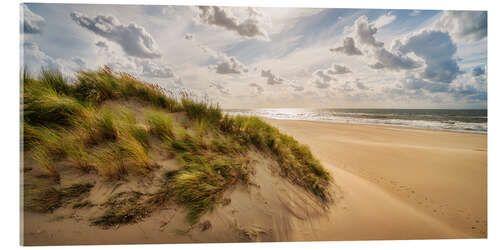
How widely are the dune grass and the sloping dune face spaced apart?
0.04 ft

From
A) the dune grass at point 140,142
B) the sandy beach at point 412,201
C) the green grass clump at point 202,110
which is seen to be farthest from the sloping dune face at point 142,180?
the sandy beach at point 412,201

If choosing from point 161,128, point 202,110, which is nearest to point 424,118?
point 202,110

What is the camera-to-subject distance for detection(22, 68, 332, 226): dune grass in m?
1.61

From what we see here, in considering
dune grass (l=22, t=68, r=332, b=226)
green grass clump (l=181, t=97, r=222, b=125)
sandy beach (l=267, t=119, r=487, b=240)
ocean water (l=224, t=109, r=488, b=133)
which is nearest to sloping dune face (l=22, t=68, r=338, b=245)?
dune grass (l=22, t=68, r=332, b=226)

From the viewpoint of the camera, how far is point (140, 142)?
1822 millimetres

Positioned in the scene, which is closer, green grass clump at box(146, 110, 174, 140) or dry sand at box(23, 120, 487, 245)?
dry sand at box(23, 120, 487, 245)

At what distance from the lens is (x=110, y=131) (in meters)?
1.83

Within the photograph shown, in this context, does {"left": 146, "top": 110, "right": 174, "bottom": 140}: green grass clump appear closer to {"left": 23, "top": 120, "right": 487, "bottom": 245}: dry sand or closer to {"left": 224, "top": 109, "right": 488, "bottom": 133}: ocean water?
A: {"left": 23, "top": 120, "right": 487, "bottom": 245}: dry sand

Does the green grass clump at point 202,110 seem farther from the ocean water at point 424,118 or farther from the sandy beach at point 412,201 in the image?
the sandy beach at point 412,201

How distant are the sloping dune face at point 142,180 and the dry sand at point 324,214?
0.01 m

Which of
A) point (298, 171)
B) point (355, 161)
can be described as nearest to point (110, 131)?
point (298, 171)

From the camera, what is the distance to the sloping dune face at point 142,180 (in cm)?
151

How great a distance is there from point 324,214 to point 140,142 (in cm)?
239

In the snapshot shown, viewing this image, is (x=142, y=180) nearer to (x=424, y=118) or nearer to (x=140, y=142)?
(x=140, y=142)
